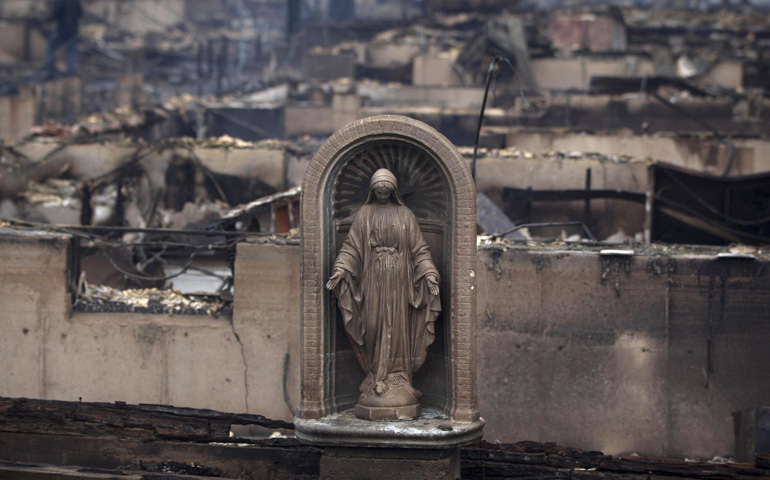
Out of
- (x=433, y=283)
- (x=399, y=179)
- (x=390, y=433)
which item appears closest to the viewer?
(x=390, y=433)

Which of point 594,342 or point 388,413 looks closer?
point 388,413

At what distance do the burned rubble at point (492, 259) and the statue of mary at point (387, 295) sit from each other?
1536 mm

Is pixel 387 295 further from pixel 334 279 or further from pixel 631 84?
pixel 631 84

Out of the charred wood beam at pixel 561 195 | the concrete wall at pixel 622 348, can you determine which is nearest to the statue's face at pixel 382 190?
the concrete wall at pixel 622 348

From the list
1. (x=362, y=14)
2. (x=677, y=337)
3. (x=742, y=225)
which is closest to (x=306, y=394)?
(x=677, y=337)

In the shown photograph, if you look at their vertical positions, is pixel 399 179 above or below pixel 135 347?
above

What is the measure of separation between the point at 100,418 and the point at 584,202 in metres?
8.84

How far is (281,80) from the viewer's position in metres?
31.2

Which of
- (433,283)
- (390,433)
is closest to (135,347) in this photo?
(390,433)

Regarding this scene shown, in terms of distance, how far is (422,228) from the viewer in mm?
10227

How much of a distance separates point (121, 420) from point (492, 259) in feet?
15.4

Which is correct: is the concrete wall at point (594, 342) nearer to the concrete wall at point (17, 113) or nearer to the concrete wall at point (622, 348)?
the concrete wall at point (622, 348)

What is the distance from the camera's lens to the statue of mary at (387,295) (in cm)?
977

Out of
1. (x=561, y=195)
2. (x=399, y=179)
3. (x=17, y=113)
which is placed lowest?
(x=399, y=179)
